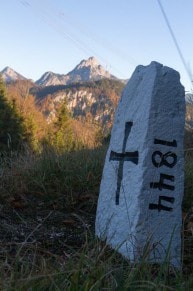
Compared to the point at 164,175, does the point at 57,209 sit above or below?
below

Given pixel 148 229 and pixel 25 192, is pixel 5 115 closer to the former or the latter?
pixel 25 192

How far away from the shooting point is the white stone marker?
10.3 ft

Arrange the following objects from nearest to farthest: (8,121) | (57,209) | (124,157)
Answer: (124,157) < (57,209) < (8,121)

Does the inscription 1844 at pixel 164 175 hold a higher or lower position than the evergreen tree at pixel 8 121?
lower

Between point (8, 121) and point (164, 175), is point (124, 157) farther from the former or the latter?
point (8, 121)

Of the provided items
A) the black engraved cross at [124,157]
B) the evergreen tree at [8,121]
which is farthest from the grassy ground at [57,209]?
the evergreen tree at [8,121]

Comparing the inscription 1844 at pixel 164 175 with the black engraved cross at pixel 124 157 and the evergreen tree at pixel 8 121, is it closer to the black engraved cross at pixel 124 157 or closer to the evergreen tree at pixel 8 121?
the black engraved cross at pixel 124 157

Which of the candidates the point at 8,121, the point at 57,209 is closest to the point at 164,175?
the point at 57,209

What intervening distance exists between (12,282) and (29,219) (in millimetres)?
2292

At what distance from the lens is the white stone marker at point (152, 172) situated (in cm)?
315

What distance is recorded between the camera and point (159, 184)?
324 centimetres

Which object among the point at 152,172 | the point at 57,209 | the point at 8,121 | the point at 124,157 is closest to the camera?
the point at 152,172

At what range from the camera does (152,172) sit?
10.6ft

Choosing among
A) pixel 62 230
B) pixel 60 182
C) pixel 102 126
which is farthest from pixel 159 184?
pixel 102 126
